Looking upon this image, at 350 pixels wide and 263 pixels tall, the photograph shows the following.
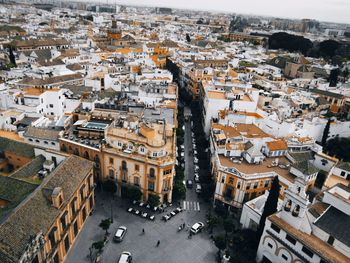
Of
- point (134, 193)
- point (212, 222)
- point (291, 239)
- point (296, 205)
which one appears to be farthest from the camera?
point (134, 193)

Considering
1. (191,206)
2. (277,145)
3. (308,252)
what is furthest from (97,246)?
(277,145)

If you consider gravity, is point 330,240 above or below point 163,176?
above

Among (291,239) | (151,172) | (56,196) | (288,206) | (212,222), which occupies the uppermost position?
(56,196)

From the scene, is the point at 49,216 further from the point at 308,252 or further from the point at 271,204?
the point at 308,252

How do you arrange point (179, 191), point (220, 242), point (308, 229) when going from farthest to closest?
1. point (179, 191)
2. point (220, 242)
3. point (308, 229)

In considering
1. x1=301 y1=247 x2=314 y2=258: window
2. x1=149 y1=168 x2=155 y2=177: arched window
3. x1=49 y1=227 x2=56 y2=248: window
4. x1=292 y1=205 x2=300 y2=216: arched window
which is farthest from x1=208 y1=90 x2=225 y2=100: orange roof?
x1=49 y1=227 x2=56 y2=248: window

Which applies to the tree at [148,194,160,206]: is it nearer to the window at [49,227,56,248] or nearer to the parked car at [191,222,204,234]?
the parked car at [191,222,204,234]

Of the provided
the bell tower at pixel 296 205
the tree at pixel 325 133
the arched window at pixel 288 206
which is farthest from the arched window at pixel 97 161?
the tree at pixel 325 133

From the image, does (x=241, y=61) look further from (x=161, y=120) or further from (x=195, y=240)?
(x=195, y=240)
